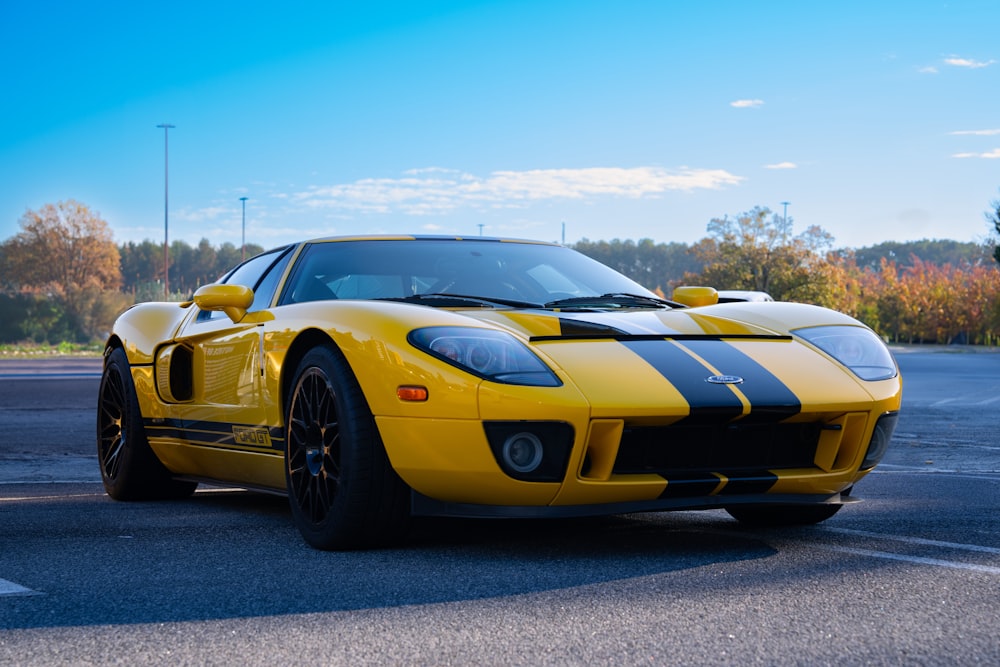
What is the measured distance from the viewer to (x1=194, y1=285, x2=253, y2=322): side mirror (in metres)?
5.23

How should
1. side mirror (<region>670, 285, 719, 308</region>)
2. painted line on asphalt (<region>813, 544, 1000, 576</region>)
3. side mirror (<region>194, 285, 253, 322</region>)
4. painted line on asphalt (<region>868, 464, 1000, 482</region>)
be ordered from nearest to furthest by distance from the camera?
painted line on asphalt (<region>813, 544, 1000, 576</region>) < side mirror (<region>194, 285, 253, 322</region>) < side mirror (<region>670, 285, 719, 308</region>) < painted line on asphalt (<region>868, 464, 1000, 482</region>)

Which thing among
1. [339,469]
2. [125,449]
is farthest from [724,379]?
[125,449]

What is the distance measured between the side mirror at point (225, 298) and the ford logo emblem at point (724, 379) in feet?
6.99

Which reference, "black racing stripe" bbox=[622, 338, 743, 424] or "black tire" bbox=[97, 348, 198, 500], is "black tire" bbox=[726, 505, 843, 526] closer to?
"black racing stripe" bbox=[622, 338, 743, 424]

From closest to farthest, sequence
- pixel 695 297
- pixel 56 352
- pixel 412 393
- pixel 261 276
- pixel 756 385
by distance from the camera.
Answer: pixel 412 393 < pixel 756 385 < pixel 695 297 < pixel 261 276 < pixel 56 352

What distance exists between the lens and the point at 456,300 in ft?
15.9

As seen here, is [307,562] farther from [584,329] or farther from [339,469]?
[584,329]

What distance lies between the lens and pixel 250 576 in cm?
375

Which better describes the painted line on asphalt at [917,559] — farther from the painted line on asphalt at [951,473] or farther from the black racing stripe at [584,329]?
the painted line on asphalt at [951,473]

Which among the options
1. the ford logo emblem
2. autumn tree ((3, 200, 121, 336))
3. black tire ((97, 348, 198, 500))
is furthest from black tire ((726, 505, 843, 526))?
autumn tree ((3, 200, 121, 336))

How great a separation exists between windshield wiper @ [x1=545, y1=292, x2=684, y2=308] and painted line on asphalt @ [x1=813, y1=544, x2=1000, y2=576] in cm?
132

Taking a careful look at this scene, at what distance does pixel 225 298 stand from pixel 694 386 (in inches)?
85.9

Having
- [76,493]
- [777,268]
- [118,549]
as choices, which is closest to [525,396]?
[118,549]

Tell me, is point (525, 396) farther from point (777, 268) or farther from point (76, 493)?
point (777, 268)
